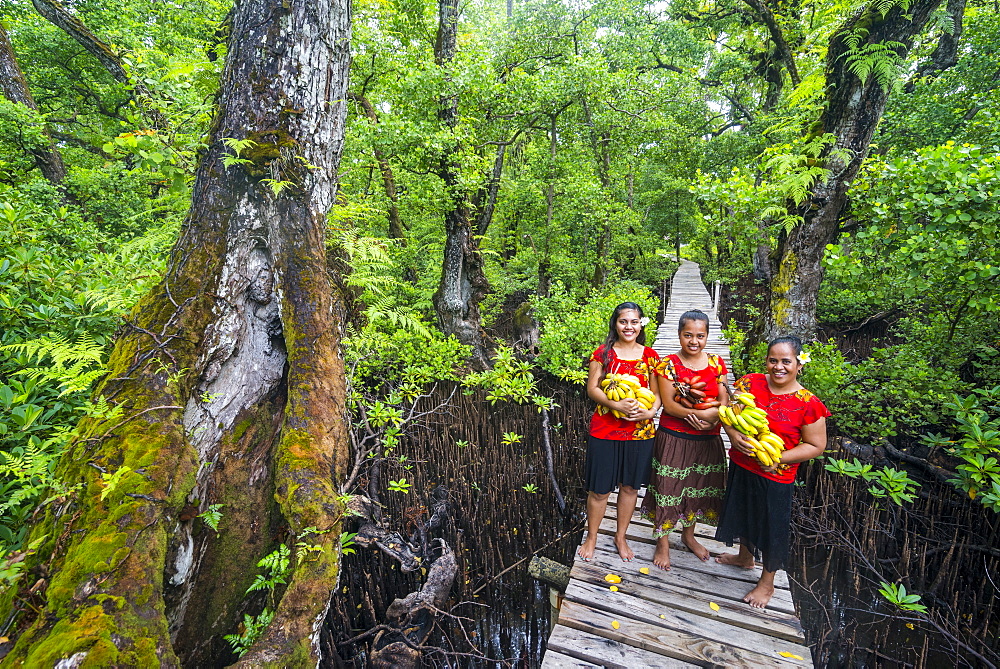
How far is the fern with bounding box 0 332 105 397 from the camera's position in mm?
1753

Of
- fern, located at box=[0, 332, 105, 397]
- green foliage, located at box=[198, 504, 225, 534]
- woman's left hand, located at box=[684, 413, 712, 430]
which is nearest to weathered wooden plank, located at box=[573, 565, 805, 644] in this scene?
woman's left hand, located at box=[684, 413, 712, 430]

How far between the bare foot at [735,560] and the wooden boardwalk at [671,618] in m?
0.03

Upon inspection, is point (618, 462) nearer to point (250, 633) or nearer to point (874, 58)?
point (250, 633)

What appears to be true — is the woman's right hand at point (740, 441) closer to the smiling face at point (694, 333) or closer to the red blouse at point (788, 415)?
the red blouse at point (788, 415)

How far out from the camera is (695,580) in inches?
103

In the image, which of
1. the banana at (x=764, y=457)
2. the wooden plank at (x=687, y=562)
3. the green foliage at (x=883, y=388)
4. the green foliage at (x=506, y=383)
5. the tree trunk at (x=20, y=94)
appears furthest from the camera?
the tree trunk at (x=20, y=94)

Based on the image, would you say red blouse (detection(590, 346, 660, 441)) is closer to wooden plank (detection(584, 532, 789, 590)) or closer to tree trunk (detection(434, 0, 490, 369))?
wooden plank (detection(584, 532, 789, 590))

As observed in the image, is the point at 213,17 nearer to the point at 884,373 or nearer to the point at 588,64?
the point at 588,64

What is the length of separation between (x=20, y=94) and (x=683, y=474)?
10.9 meters

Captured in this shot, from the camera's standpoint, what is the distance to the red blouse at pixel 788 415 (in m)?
2.16

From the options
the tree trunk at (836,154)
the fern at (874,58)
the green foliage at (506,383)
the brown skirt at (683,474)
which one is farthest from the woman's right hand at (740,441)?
the fern at (874,58)

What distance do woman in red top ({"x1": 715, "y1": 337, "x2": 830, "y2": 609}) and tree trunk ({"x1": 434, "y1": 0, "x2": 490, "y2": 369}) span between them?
4.59 meters

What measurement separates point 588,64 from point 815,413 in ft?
20.6

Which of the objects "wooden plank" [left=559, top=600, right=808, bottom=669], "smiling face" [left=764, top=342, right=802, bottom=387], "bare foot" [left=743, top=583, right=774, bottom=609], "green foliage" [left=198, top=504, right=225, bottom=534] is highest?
"smiling face" [left=764, top=342, right=802, bottom=387]
